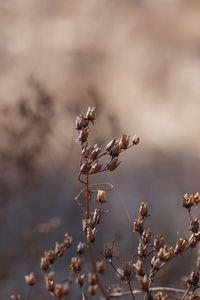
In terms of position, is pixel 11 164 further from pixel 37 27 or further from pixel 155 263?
pixel 37 27

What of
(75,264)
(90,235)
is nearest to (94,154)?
(90,235)

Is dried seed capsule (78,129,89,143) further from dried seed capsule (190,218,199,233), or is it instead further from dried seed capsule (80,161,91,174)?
dried seed capsule (190,218,199,233)

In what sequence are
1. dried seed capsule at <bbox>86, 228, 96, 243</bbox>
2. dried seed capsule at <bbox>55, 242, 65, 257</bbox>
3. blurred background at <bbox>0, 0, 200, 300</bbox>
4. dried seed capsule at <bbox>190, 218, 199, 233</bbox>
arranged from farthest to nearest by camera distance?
blurred background at <bbox>0, 0, 200, 300</bbox>
dried seed capsule at <bbox>55, 242, 65, 257</bbox>
dried seed capsule at <bbox>190, 218, 199, 233</bbox>
dried seed capsule at <bbox>86, 228, 96, 243</bbox>

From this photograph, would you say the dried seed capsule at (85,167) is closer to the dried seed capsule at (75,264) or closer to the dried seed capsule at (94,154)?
the dried seed capsule at (94,154)

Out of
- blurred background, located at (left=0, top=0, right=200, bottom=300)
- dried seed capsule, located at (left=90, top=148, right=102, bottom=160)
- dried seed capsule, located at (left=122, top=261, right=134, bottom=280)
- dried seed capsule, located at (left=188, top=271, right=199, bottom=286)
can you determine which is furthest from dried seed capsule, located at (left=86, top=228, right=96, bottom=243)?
blurred background, located at (left=0, top=0, right=200, bottom=300)

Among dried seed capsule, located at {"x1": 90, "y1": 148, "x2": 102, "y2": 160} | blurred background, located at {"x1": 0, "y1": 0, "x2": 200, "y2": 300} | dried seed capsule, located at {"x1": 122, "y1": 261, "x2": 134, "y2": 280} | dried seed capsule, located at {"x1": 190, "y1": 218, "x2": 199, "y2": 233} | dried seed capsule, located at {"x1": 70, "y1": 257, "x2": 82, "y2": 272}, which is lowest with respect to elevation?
dried seed capsule, located at {"x1": 122, "y1": 261, "x2": 134, "y2": 280}

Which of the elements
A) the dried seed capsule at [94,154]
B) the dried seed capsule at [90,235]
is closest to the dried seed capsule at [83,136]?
the dried seed capsule at [94,154]

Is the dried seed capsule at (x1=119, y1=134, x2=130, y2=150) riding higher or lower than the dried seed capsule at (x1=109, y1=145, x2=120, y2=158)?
higher

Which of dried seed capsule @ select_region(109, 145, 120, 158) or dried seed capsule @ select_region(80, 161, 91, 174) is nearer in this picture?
dried seed capsule @ select_region(80, 161, 91, 174)

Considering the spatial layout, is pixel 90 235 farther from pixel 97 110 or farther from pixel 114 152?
pixel 97 110
